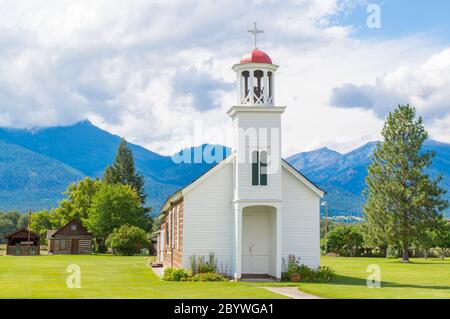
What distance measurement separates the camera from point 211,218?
112ft

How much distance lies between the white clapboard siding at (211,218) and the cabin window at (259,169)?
1.60 m

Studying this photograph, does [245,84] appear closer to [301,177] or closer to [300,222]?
[301,177]

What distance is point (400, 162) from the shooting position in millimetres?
62469

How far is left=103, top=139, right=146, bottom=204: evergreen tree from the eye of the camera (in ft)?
Answer: 356

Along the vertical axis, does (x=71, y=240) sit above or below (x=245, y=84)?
below

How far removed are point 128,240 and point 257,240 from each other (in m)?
41.7

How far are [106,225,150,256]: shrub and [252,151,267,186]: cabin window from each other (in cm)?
4410

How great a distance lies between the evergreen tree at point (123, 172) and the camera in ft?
356

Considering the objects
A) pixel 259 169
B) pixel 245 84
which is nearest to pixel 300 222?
pixel 259 169

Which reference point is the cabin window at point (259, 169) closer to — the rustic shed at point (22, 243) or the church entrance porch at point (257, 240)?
the church entrance porch at point (257, 240)

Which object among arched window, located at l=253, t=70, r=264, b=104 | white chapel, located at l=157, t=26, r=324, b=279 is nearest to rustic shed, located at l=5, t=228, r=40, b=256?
white chapel, located at l=157, t=26, r=324, b=279

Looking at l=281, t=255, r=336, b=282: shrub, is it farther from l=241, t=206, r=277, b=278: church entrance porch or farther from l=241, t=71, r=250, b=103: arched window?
l=241, t=71, r=250, b=103: arched window
